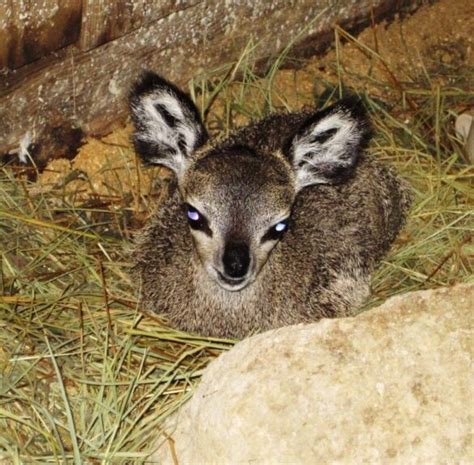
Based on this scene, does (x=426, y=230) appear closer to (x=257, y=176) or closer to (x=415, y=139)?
(x=415, y=139)

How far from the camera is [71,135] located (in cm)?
850

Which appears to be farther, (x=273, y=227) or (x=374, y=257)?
(x=374, y=257)

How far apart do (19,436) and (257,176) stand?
7.66ft

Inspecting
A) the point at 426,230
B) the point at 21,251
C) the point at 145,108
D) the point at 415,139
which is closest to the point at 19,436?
the point at 21,251

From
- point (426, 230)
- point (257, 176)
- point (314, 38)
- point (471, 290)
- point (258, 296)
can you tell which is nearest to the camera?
point (471, 290)

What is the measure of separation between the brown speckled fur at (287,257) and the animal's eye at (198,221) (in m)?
0.45

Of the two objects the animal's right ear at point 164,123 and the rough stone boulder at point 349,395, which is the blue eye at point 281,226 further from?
the animal's right ear at point 164,123

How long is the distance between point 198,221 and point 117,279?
Answer: 1.57m

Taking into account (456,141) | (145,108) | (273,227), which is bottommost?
(456,141)

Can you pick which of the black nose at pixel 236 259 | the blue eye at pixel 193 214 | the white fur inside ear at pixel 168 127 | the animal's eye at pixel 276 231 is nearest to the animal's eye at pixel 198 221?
the blue eye at pixel 193 214

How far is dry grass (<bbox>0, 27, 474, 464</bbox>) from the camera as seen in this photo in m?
6.43

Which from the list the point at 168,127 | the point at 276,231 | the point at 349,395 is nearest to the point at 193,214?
the point at 276,231

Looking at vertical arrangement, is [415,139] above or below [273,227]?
below

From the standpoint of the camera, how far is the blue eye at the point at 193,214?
6572 millimetres
